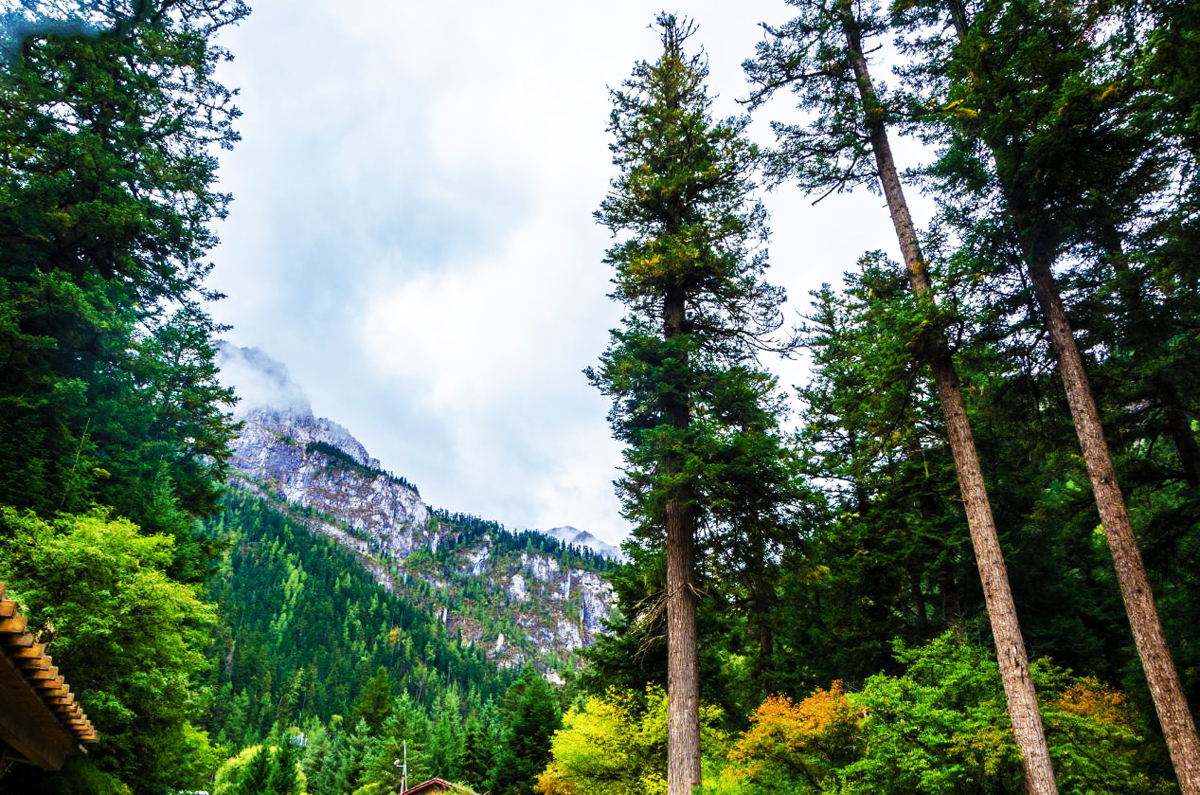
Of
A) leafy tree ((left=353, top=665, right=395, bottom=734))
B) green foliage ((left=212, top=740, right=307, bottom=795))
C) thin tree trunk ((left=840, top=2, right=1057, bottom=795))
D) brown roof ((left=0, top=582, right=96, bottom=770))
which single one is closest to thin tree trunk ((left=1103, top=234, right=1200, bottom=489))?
thin tree trunk ((left=840, top=2, right=1057, bottom=795))

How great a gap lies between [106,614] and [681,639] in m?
9.85

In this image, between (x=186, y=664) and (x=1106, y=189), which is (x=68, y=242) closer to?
(x=186, y=664)

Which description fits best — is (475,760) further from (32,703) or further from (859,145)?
(859,145)

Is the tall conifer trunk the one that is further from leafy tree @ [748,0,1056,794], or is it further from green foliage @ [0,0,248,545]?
green foliage @ [0,0,248,545]

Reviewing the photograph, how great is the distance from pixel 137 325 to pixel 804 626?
811 inches

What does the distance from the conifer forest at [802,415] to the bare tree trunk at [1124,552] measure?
0.04 metres

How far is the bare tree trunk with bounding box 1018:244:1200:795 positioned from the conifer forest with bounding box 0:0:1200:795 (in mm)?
44

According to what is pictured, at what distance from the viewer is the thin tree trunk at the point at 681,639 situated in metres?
8.98

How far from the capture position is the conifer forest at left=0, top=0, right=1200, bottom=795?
8070 mm

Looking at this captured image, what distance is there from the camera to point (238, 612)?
4665 inches

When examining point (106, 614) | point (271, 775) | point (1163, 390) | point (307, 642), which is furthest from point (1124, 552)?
point (307, 642)

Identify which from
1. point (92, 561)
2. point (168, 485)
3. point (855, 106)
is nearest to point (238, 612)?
point (168, 485)

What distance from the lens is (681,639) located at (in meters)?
9.78

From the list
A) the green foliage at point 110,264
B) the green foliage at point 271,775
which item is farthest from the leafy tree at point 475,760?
the green foliage at point 110,264
